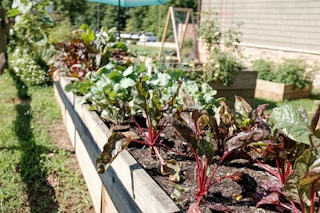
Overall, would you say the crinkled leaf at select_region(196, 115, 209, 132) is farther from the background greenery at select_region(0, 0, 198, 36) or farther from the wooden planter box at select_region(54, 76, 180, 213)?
the background greenery at select_region(0, 0, 198, 36)

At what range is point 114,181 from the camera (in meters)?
1.75

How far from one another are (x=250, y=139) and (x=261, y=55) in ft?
27.3

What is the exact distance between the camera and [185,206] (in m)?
1.33

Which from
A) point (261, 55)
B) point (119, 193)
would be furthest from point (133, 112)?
point (261, 55)

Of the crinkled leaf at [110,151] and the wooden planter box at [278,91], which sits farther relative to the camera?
the wooden planter box at [278,91]

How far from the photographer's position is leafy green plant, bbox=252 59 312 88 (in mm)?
6759

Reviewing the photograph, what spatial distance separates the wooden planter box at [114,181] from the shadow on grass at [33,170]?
0.30 meters

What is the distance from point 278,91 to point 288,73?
651mm

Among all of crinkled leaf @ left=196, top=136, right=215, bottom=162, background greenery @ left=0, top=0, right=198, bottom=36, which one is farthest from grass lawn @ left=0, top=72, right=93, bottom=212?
background greenery @ left=0, top=0, right=198, bottom=36

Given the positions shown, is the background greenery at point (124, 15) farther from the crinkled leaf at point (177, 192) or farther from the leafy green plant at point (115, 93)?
the crinkled leaf at point (177, 192)

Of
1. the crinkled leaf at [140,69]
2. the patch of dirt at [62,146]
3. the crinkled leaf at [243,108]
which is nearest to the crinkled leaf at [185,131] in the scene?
the crinkled leaf at [243,108]

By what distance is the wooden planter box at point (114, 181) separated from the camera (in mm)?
1320

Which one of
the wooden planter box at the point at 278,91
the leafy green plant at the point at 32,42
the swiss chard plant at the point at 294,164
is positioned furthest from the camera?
the wooden planter box at the point at 278,91

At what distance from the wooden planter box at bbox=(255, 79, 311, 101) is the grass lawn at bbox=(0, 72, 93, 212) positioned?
4093 mm
